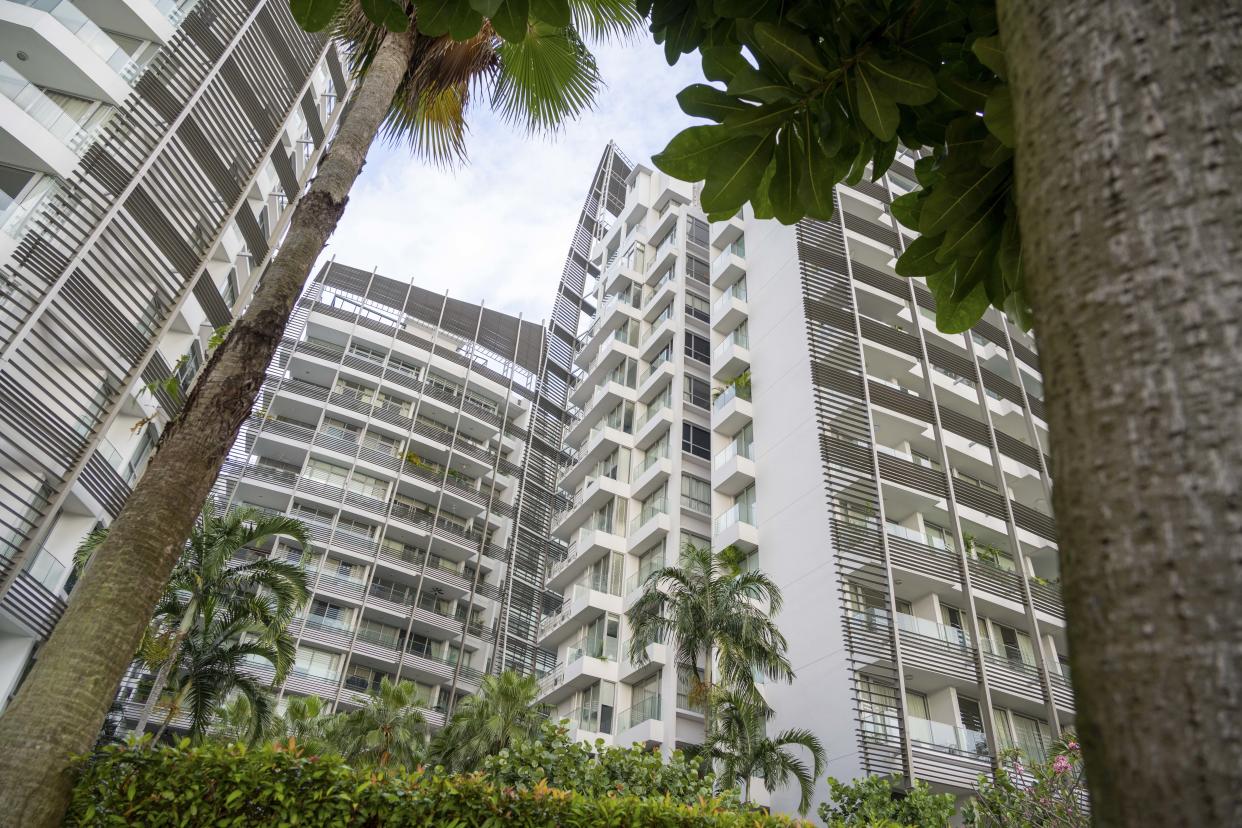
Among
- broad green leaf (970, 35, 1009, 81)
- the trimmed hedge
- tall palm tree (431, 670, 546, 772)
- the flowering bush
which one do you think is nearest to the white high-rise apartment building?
the flowering bush

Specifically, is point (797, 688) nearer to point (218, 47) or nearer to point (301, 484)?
point (218, 47)

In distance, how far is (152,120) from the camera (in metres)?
22.6

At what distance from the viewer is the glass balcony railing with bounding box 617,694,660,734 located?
31.1 meters

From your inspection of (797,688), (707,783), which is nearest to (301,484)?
(797,688)

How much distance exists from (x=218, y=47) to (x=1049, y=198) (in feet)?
95.0

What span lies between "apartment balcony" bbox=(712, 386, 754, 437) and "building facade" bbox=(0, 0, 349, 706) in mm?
19063

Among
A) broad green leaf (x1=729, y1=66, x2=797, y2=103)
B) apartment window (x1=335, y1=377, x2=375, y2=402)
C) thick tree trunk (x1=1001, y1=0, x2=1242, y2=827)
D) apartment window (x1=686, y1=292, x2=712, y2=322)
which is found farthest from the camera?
apartment window (x1=335, y1=377, x2=375, y2=402)

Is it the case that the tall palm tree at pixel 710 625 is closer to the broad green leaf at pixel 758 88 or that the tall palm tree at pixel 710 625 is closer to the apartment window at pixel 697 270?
the broad green leaf at pixel 758 88

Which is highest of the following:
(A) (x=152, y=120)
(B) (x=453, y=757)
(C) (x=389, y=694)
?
(A) (x=152, y=120)

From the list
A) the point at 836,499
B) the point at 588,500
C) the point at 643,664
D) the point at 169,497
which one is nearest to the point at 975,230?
the point at 169,497

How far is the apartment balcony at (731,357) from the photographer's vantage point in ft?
126

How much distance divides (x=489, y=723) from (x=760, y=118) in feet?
82.8

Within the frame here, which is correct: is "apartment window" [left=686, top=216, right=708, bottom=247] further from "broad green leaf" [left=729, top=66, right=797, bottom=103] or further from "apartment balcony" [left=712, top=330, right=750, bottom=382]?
"broad green leaf" [left=729, top=66, right=797, bottom=103]

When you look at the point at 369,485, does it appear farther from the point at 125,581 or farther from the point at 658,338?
the point at 125,581
